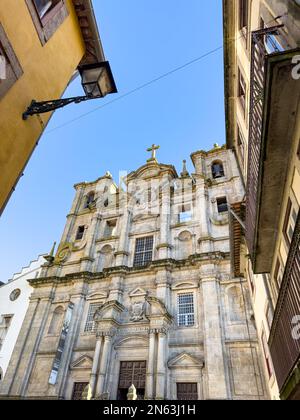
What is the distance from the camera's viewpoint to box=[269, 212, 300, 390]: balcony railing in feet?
15.4

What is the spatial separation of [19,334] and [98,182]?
16728mm

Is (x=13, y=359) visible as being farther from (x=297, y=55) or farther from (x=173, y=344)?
(x=297, y=55)

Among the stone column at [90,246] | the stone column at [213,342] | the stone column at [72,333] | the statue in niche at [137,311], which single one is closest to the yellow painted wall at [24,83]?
the stone column at [213,342]

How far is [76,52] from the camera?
7484 millimetres

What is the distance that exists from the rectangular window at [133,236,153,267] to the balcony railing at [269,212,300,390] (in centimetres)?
1604

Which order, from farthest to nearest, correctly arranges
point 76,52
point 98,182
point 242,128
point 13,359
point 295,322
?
point 98,182 → point 13,359 → point 242,128 → point 76,52 → point 295,322

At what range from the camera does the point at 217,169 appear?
26.3 metres

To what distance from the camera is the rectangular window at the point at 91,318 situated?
1934cm

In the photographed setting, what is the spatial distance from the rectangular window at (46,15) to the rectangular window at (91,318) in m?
17.5

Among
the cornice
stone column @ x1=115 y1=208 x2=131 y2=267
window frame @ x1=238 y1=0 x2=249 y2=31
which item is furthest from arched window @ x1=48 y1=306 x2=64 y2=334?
window frame @ x1=238 y1=0 x2=249 y2=31

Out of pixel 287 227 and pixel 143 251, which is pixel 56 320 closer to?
pixel 143 251

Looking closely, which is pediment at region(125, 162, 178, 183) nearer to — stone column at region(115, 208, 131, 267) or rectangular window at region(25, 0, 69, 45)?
stone column at region(115, 208, 131, 267)

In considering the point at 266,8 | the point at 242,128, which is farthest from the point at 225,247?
the point at 266,8

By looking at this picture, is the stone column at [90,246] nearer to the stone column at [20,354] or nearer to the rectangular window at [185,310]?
the stone column at [20,354]
